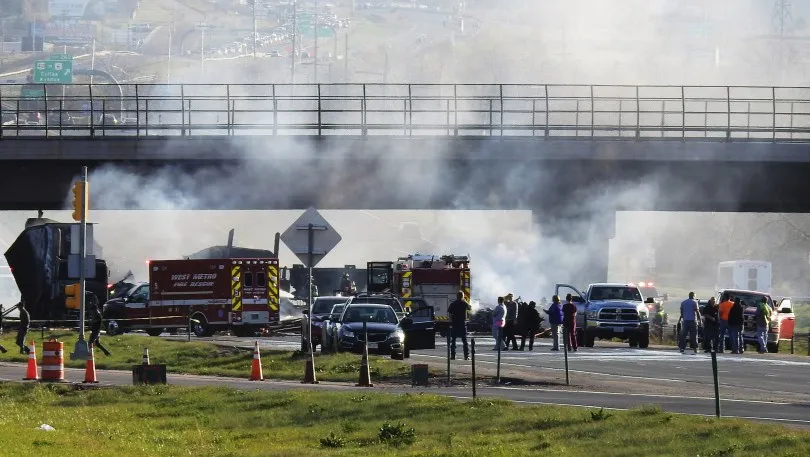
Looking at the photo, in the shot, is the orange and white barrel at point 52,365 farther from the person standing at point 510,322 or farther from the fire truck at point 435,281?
the fire truck at point 435,281

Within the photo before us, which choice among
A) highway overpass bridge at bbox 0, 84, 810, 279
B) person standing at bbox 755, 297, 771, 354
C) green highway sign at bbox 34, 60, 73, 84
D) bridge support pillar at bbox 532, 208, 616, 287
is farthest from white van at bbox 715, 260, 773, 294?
green highway sign at bbox 34, 60, 73, 84

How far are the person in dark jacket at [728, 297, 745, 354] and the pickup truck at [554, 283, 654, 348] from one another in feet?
10.5

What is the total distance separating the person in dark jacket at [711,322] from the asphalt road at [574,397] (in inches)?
497

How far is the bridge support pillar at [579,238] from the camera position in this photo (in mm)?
54156

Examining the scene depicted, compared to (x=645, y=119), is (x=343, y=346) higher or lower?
lower

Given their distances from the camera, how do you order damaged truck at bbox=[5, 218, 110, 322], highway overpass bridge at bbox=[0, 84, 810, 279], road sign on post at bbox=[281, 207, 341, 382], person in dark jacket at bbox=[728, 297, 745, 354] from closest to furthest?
1. road sign on post at bbox=[281, 207, 341, 382]
2. person in dark jacket at bbox=[728, 297, 745, 354]
3. damaged truck at bbox=[5, 218, 110, 322]
4. highway overpass bridge at bbox=[0, 84, 810, 279]

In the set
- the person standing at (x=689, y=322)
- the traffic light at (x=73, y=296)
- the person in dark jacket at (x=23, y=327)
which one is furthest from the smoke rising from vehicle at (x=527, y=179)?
the traffic light at (x=73, y=296)

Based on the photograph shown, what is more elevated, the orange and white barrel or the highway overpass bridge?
the highway overpass bridge

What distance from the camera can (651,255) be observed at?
12875 centimetres

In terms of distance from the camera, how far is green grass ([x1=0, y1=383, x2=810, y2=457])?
17125mm

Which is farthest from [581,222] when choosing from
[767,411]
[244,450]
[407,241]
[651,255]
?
[407,241]

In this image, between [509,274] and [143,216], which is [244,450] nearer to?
[509,274]

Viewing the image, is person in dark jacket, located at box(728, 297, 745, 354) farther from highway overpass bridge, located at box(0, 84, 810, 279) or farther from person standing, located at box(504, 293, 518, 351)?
highway overpass bridge, located at box(0, 84, 810, 279)

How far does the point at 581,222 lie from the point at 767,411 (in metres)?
31.7
